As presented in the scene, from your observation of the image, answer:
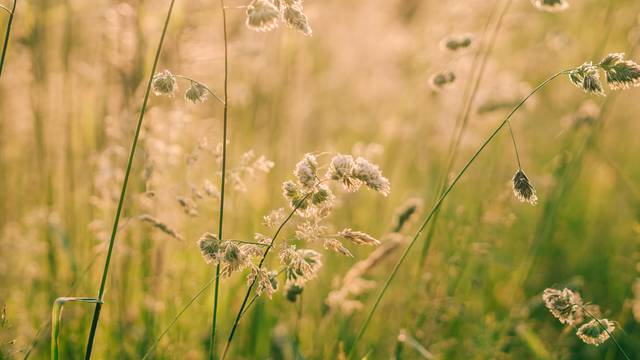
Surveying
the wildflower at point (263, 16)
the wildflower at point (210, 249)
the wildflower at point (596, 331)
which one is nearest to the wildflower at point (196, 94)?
the wildflower at point (263, 16)

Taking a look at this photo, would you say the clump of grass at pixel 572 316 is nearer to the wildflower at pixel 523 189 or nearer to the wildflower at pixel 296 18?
the wildflower at pixel 523 189

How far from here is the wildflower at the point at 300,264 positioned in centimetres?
124

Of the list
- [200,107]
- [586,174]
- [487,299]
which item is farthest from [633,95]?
[200,107]

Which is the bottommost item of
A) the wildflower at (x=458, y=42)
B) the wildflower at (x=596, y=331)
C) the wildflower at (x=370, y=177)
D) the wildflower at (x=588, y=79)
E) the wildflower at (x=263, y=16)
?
the wildflower at (x=596, y=331)

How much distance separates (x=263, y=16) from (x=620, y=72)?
0.82 m

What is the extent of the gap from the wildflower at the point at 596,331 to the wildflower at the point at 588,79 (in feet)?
1.76

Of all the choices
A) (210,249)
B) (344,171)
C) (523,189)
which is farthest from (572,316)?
(210,249)

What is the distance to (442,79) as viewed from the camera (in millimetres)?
1872

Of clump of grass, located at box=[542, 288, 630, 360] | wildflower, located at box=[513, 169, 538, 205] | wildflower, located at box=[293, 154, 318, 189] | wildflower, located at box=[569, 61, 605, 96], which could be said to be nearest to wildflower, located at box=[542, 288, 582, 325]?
clump of grass, located at box=[542, 288, 630, 360]

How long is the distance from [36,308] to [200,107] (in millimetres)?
1922

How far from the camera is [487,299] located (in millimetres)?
2508

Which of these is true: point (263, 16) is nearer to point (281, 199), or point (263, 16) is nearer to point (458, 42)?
point (458, 42)

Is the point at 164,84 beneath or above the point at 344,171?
above

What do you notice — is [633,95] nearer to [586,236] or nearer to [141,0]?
[586,236]
